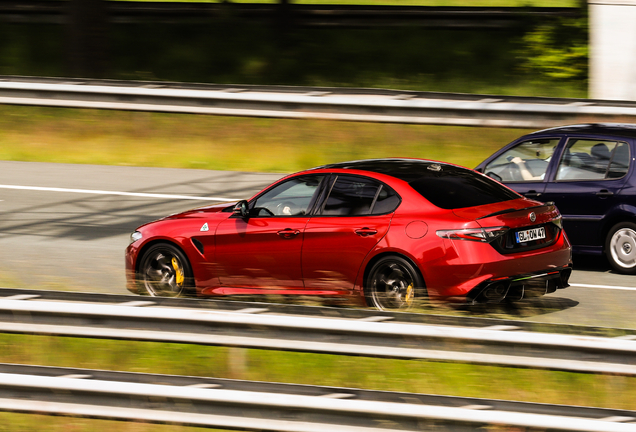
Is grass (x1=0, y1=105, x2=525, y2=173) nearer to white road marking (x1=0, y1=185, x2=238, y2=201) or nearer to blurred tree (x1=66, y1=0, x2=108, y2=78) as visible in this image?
white road marking (x1=0, y1=185, x2=238, y2=201)

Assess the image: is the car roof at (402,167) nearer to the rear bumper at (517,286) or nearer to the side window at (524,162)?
the rear bumper at (517,286)

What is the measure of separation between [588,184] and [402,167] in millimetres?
2627

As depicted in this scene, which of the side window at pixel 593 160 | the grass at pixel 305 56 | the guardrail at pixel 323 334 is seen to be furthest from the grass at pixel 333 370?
the grass at pixel 305 56

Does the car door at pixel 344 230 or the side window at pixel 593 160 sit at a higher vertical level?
the side window at pixel 593 160

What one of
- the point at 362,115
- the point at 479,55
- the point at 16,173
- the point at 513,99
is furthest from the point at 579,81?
the point at 16,173

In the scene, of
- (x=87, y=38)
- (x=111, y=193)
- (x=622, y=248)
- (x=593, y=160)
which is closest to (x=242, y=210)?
(x=593, y=160)

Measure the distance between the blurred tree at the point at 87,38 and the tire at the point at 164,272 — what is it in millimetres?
11401

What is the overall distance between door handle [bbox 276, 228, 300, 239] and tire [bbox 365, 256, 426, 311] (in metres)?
0.78

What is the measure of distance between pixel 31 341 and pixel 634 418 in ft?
13.5

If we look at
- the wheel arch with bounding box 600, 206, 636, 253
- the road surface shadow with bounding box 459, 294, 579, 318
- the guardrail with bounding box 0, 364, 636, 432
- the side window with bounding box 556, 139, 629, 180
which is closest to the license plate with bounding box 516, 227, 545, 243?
the road surface shadow with bounding box 459, 294, 579, 318

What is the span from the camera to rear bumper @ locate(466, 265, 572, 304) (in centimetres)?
702

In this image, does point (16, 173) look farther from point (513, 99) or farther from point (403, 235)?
point (403, 235)

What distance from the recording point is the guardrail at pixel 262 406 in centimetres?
445

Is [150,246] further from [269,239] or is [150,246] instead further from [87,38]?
[87,38]
